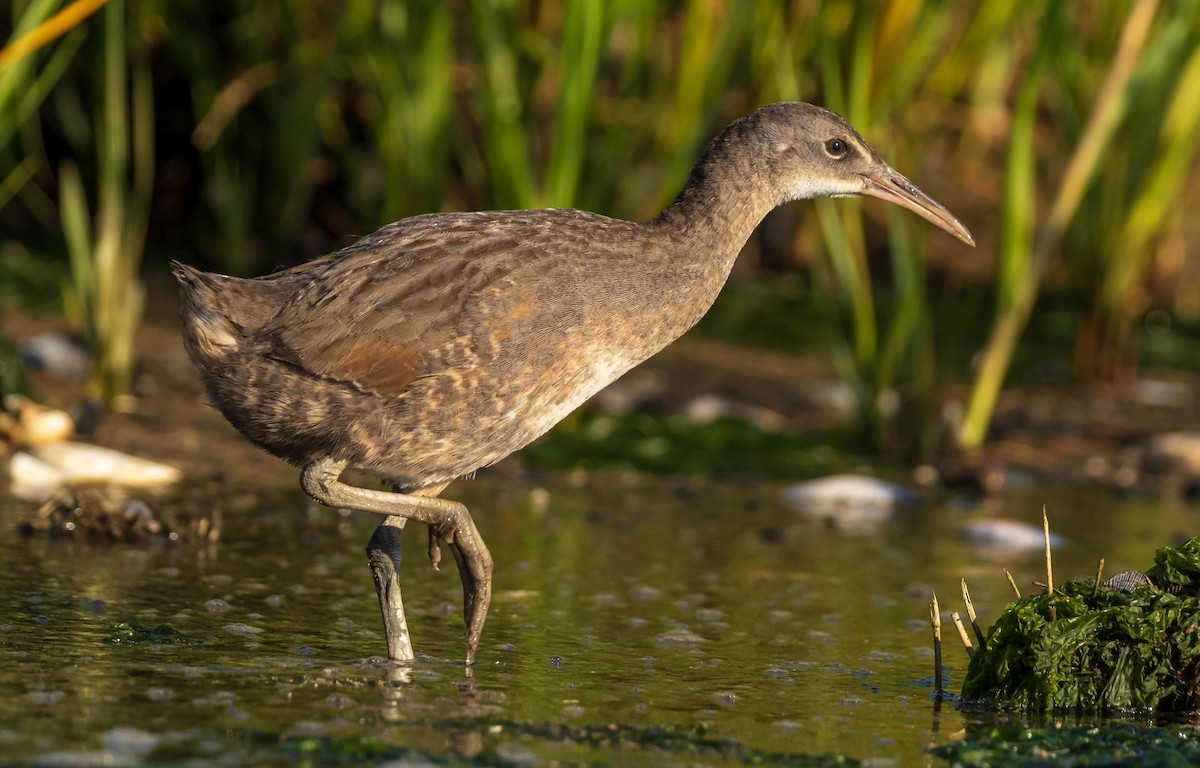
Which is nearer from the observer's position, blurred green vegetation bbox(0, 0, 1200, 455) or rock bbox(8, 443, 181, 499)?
rock bbox(8, 443, 181, 499)

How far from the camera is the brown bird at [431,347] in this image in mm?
4664

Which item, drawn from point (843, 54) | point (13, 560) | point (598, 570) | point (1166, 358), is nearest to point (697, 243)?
point (598, 570)

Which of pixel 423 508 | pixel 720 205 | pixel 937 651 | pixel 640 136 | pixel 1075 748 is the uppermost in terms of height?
pixel 640 136

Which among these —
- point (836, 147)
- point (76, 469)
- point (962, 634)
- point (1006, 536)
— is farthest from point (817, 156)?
point (76, 469)

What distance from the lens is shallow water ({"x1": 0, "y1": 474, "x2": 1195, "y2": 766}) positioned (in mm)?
3697

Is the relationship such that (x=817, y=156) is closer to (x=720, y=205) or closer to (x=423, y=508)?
(x=720, y=205)

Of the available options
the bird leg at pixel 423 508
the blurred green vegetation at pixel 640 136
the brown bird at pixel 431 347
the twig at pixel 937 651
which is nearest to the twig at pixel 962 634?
the twig at pixel 937 651

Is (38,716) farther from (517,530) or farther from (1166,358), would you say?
(1166,358)

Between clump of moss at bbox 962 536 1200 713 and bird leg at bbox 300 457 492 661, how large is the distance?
1.37m

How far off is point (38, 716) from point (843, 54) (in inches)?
242

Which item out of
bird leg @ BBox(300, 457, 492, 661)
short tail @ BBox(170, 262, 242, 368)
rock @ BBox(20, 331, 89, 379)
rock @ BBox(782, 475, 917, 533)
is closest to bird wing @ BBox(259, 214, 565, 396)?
short tail @ BBox(170, 262, 242, 368)

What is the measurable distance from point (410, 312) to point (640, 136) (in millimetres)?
4472

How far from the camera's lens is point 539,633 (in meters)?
5.00

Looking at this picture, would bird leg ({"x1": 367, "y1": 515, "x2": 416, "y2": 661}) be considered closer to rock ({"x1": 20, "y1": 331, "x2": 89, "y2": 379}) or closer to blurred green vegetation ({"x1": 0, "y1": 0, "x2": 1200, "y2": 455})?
blurred green vegetation ({"x1": 0, "y1": 0, "x2": 1200, "y2": 455})
